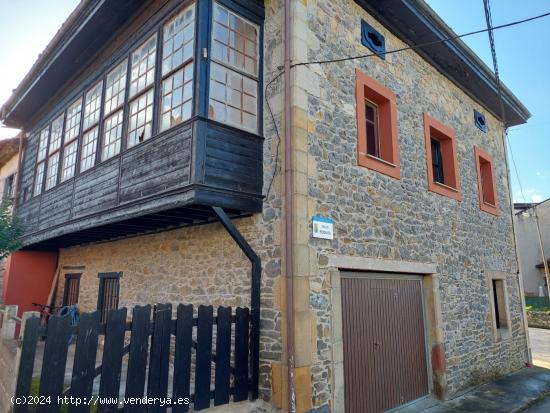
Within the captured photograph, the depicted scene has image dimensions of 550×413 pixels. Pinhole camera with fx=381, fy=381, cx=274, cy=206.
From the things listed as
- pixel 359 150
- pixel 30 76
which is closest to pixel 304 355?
pixel 359 150

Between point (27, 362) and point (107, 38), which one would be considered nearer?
point (27, 362)

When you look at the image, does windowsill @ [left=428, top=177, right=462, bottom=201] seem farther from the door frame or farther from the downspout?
the downspout

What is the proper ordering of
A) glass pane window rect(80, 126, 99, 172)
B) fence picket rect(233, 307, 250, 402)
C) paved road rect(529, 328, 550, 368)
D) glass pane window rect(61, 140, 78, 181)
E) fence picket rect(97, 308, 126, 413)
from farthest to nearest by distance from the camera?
1. paved road rect(529, 328, 550, 368)
2. glass pane window rect(61, 140, 78, 181)
3. glass pane window rect(80, 126, 99, 172)
4. fence picket rect(233, 307, 250, 402)
5. fence picket rect(97, 308, 126, 413)

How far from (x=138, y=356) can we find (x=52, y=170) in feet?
21.9

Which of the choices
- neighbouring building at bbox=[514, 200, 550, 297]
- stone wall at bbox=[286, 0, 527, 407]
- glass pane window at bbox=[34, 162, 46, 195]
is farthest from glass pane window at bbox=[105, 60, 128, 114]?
neighbouring building at bbox=[514, 200, 550, 297]

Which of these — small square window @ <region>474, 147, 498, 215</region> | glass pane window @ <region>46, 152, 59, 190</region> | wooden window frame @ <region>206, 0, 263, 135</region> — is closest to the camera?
wooden window frame @ <region>206, 0, 263, 135</region>

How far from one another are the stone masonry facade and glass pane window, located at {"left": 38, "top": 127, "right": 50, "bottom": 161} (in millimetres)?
2699

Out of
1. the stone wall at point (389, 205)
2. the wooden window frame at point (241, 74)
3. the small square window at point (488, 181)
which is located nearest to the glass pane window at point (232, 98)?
the wooden window frame at point (241, 74)

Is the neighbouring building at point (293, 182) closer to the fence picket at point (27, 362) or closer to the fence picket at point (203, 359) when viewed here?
the fence picket at point (203, 359)

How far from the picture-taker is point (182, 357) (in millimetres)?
4324

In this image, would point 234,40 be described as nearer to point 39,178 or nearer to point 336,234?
point 336,234

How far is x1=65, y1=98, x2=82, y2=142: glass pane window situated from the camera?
26.8 feet

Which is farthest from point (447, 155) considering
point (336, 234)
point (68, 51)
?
point (68, 51)

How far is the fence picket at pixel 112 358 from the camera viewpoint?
374cm
